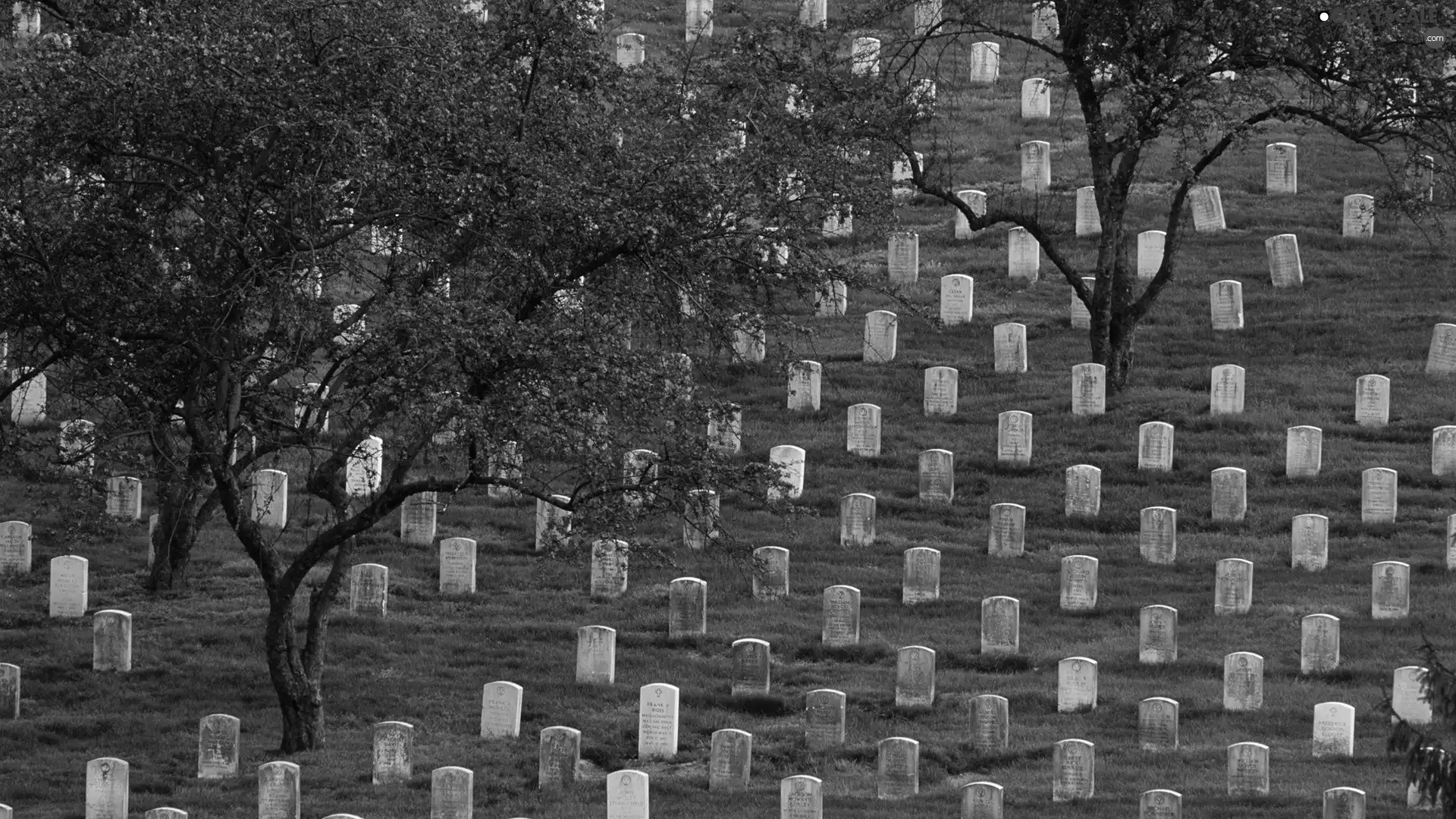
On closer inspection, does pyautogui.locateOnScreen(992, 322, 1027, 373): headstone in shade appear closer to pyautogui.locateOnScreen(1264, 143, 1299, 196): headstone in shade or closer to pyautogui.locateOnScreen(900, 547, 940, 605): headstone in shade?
pyautogui.locateOnScreen(900, 547, 940, 605): headstone in shade

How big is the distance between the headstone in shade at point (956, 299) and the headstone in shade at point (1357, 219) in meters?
5.06

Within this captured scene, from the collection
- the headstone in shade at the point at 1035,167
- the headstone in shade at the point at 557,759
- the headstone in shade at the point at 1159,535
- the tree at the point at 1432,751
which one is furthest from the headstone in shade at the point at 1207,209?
the tree at the point at 1432,751

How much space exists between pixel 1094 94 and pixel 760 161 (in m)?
7.44

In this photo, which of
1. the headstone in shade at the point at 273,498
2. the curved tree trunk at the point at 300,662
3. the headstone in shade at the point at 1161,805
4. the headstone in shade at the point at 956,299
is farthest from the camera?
the headstone in shade at the point at 956,299

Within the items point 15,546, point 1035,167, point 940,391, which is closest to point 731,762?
point 940,391

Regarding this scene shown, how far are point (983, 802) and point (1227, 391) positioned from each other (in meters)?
8.87

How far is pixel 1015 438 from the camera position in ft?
72.0

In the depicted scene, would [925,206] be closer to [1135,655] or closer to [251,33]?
[1135,655]

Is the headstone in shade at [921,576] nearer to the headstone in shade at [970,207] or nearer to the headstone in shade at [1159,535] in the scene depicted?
the headstone in shade at [1159,535]

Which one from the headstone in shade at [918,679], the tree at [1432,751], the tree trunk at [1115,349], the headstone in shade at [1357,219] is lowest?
the headstone in shade at [918,679]

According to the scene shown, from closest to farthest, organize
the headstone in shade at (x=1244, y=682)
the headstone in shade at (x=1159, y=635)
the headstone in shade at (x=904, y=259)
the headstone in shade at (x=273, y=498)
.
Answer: the headstone in shade at (x=1244, y=682)
the headstone in shade at (x=1159, y=635)
the headstone in shade at (x=273, y=498)
the headstone in shade at (x=904, y=259)

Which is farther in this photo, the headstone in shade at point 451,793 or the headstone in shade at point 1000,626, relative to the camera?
the headstone in shade at point 1000,626

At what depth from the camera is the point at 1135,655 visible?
59.2 feet

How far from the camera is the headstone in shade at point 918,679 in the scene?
1722cm
